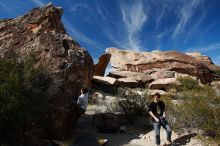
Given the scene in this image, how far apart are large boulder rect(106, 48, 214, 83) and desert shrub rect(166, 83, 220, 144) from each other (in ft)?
77.6

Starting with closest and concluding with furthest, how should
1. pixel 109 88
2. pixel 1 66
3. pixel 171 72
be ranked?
pixel 1 66 < pixel 109 88 < pixel 171 72

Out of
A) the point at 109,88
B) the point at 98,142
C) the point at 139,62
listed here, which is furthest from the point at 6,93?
the point at 139,62

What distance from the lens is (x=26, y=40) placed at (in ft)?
47.3

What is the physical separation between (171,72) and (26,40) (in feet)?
79.2

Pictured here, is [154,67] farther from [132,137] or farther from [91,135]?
[91,135]

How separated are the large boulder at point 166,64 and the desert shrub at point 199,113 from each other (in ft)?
77.6

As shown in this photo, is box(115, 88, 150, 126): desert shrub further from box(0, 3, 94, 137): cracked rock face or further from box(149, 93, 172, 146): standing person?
box(149, 93, 172, 146): standing person

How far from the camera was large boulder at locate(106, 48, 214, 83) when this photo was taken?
38.4 m

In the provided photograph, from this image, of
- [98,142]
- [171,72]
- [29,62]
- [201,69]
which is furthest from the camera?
[201,69]

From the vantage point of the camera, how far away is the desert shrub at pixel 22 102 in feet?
32.5

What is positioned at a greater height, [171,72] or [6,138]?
[171,72]

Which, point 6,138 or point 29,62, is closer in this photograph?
point 6,138

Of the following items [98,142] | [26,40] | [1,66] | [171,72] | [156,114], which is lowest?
[98,142]

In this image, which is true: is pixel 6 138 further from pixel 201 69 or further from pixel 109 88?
pixel 201 69
